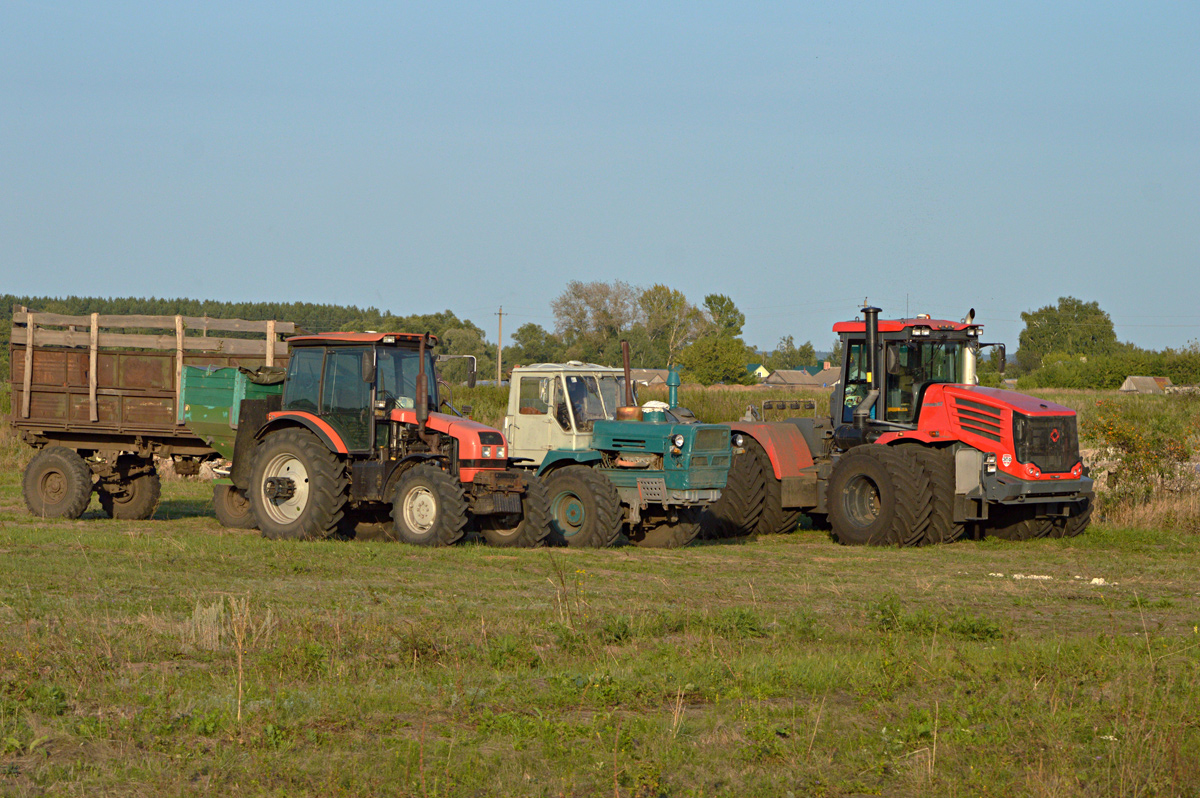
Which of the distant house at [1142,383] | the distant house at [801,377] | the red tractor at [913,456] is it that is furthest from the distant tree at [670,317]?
the red tractor at [913,456]

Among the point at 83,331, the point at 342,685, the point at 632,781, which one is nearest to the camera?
the point at 632,781

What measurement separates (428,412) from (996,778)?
369 inches

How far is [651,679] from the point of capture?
6.78m

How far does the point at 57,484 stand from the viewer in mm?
15930

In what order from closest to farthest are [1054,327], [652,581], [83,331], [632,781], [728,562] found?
[632,781] → [652,581] → [728,562] → [83,331] → [1054,327]

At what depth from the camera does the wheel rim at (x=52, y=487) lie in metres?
15.9

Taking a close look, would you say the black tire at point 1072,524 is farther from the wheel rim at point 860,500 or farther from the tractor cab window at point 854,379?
the tractor cab window at point 854,379

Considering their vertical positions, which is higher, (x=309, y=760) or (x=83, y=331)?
(x=83, y=331)

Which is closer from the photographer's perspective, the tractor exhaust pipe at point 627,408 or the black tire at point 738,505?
the tractor exhaust pipe at point 627,408

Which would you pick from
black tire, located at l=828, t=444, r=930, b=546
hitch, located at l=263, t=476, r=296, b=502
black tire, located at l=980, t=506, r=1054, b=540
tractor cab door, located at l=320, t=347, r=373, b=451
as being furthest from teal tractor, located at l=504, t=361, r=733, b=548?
black tire, located at l=980, t=506, r=1054, b=540

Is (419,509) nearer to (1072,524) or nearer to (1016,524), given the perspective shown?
(1016,524)

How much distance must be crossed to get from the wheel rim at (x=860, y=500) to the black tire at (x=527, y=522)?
3827 mm

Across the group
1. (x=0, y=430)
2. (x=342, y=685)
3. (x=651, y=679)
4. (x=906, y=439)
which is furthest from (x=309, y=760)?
(x=0, y=430)

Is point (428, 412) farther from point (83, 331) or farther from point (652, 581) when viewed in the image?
point (83, 331)
